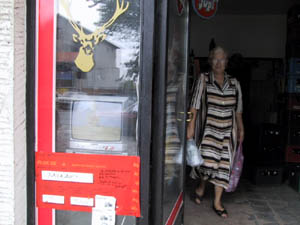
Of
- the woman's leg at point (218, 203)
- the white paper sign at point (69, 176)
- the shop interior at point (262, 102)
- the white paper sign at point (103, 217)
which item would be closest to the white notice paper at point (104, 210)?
the white paper sign at point (103, 217)

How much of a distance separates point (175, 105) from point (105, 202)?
36.8 inches

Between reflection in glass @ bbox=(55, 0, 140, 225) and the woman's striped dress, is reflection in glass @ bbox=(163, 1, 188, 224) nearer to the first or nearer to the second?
reflection in glass @ bbox=(55, 0, 140, 225)

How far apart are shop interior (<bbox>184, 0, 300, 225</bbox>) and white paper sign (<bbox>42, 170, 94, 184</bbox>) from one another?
1.80 m

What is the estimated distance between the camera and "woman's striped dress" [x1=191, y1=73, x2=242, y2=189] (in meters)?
3.46

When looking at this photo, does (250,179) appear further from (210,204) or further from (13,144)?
(13,144)

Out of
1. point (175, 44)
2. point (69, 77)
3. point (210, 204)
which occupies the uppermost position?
point (175, 44)

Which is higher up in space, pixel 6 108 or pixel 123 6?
pixel 123 6

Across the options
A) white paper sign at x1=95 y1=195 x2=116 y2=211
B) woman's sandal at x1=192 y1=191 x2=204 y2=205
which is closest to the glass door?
white paper sign at x1=95 y1=195 x2=116 y2=211

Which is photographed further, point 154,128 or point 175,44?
point 175,44

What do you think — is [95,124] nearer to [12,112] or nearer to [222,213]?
[12,112]

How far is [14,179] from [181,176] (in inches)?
55.9

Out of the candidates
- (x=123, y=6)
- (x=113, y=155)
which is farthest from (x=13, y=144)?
(x=123, y=6)

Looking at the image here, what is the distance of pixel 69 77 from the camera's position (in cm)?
200

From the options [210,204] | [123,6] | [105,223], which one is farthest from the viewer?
[210,204]
